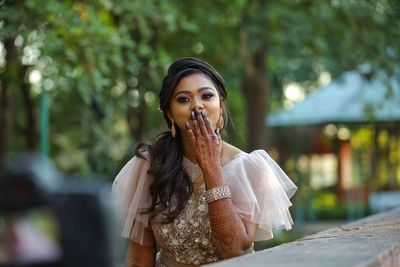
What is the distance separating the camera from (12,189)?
4.48 ft

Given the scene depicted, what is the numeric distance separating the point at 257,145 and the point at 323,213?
1701 centimetres

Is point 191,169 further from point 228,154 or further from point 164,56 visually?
point 164,56

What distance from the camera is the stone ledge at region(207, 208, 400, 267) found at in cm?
270

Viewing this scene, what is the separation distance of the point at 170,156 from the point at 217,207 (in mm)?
484

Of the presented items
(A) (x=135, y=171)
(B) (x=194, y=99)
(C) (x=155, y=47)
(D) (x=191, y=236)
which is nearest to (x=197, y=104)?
(B) (x=194, y=99)

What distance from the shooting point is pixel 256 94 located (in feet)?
45.9

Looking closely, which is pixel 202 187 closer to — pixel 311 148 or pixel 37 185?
pixel 37 185

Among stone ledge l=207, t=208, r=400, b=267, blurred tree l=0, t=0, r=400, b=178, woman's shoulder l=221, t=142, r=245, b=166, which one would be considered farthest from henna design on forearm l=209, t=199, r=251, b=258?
blurred tree l=0, t=0, r=400, b=178

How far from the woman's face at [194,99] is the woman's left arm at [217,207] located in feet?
0.58

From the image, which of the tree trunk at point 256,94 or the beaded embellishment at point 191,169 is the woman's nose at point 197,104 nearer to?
the beaded embellishment at point 191,169

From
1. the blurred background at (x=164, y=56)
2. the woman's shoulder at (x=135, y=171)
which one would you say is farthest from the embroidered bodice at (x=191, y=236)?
the blurred background at (x=164, y=56)

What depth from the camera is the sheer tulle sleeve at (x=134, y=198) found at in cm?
427

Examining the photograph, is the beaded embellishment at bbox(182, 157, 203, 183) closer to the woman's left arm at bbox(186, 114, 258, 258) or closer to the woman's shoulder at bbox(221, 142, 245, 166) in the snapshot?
the woman's shoulder at bbox(221, 142, 245, 166)

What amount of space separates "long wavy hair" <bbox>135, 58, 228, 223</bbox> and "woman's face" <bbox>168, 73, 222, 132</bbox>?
3cm
